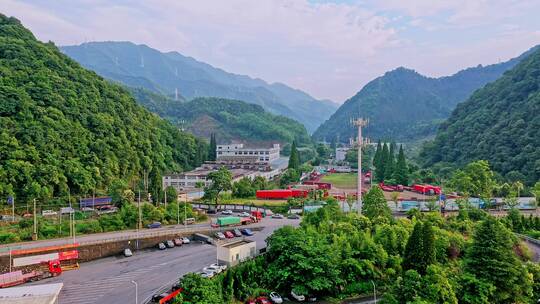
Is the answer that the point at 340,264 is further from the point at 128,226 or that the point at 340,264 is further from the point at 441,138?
the point at 441,138

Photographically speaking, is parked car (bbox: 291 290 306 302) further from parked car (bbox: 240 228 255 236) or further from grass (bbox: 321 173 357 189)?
grass (bbox: 321 173 357 189)

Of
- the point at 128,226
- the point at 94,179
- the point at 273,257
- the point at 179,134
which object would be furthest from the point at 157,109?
the point at 273,257

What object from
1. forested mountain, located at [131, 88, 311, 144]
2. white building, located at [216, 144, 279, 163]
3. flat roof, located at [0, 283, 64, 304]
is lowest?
flat roof, located at [0, 283, 64, 304]

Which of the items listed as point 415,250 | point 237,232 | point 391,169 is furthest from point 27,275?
point 391,169

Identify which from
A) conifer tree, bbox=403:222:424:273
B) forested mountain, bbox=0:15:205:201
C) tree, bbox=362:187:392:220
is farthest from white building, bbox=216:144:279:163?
conifer tree, bbox=403:222:424:273

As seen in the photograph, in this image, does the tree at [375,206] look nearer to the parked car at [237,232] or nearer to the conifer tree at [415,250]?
the conifer tree at [415,250]

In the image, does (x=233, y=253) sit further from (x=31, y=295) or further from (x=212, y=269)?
(x=31, y=295)

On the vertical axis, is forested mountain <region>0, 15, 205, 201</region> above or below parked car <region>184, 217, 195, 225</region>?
above
